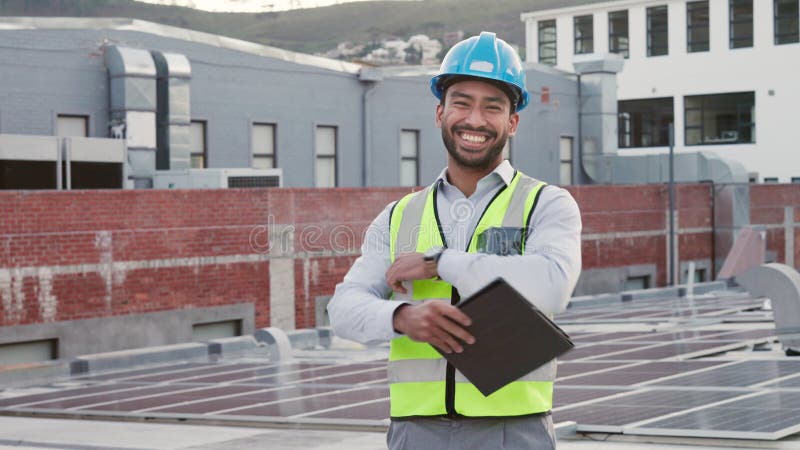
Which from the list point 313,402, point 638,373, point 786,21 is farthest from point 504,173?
point 786,21

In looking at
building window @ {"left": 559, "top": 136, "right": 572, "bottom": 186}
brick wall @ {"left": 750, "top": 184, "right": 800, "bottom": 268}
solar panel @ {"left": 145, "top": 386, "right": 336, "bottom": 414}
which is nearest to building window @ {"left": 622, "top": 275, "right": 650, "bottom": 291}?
building window @ {"left": 559, "top": 136, "right": 572, "bottom": 186}

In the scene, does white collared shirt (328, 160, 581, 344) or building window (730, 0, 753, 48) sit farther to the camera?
building window (730, 0, 753, 48)

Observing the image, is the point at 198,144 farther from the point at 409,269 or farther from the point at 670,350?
Result: the point at 409,269

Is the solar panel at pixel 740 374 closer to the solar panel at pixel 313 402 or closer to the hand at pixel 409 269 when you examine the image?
the solar panel at pixel 313 402

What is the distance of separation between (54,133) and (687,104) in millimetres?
37666

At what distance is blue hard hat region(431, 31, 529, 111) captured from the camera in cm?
408

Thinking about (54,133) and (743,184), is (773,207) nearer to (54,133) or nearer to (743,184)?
(743,184)

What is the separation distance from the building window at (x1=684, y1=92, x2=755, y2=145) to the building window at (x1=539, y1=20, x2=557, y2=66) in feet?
26.7

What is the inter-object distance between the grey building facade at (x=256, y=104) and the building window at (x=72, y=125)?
66mm

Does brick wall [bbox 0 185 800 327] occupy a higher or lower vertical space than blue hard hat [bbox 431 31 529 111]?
lower

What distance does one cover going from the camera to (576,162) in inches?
1930

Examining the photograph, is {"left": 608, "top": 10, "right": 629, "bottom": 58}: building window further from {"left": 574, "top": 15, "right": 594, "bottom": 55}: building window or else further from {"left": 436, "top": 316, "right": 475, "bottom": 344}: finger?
{"left": 436, "top": 316, "right": 475, "bottom": 344}: finger

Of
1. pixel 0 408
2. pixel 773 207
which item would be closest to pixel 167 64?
pixel 0 408

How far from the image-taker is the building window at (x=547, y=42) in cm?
6706
